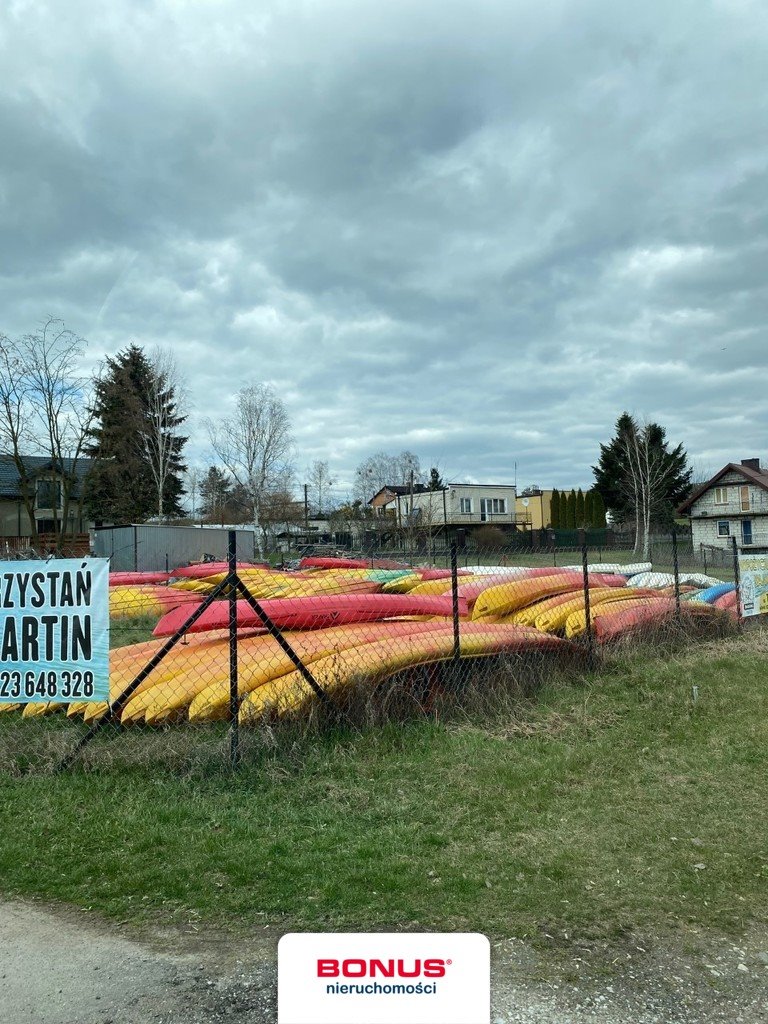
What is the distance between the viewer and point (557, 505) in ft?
235

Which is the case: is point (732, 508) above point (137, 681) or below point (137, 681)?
above

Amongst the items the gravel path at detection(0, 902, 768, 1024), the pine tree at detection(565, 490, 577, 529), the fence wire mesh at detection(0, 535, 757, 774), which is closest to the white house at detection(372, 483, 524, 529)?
the pine tree at detection(565, 490, 577, 529)

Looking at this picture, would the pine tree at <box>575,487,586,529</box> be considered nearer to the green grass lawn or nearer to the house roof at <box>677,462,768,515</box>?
the house roof at <box>677,462,768,515</box>

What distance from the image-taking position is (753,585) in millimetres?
12023

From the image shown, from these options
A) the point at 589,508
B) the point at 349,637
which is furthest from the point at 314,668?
the point at 589,508

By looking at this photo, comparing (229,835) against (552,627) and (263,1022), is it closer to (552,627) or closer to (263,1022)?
(263,1022)

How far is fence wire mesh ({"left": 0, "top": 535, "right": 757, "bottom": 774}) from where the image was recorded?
537cm

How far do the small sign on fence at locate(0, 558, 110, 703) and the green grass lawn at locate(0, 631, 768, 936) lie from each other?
579 mm

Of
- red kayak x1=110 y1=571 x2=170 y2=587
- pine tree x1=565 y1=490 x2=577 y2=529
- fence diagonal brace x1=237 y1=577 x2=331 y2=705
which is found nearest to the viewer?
fence diagonal brace x1=237 y1=577 x2=331 y2=705

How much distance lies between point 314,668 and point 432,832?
2.22 m

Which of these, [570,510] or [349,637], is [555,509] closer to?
[570,510]

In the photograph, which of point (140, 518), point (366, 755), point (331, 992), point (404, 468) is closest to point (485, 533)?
point (404, 468)

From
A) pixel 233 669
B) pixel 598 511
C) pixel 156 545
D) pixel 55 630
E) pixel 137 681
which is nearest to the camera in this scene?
pixel 233 669

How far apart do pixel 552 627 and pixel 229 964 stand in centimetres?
644
